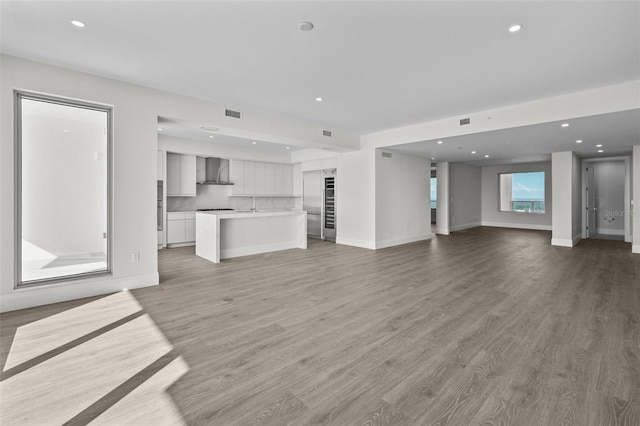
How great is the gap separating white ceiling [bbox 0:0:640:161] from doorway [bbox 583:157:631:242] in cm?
761

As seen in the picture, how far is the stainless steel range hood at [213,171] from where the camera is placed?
8477mm

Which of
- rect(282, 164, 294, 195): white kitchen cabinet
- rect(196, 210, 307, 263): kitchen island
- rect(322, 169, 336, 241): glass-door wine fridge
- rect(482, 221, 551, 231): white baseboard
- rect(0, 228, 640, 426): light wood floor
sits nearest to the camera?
rect(0, 228, 640, 426): light wood floor

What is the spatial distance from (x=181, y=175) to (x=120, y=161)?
4.07 m

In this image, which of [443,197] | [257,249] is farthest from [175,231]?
[443,197]

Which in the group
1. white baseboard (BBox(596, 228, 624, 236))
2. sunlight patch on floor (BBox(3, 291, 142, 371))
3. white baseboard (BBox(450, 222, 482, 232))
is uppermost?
white baseboard (BBox(450, 222, 482, 232))

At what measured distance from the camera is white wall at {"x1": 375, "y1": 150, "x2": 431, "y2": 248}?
24.5 feet

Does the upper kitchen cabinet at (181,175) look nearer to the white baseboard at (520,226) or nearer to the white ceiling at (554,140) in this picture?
the white ceiling at (554,140)

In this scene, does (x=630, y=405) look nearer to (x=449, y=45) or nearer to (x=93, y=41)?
(x=449, y=45)

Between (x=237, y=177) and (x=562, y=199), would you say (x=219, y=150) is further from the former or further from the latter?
(x=562, y=199)

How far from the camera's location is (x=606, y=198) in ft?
33.6

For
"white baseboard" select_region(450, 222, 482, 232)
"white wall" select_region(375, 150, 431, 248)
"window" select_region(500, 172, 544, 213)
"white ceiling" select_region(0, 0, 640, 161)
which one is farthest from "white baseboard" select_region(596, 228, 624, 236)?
"white ceiling" select_region(0, 0, 640, 161)

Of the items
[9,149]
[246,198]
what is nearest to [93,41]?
Result: [9,149]

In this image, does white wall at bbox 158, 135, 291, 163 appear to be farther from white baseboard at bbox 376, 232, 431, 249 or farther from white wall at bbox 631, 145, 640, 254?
white wall at bbox 631, 145, 640, 254

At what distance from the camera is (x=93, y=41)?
3.05 meters
